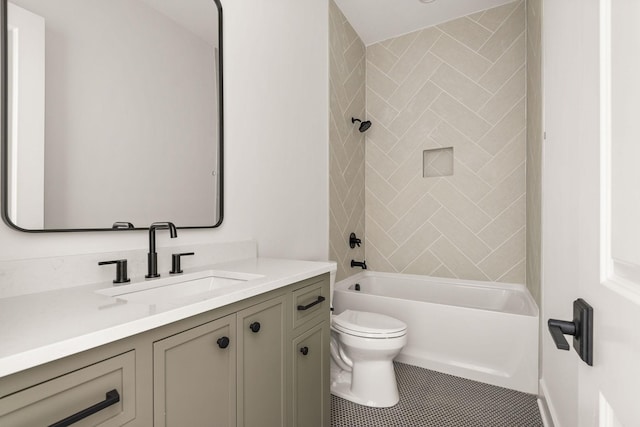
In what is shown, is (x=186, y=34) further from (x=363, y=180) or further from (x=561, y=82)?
(x=363, y=180)

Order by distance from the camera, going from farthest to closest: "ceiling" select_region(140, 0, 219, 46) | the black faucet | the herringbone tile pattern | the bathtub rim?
the herringbone tile pattern
the bathtub rim
"ceiling" select_region(140, 0, 219, 46)
the black faucet

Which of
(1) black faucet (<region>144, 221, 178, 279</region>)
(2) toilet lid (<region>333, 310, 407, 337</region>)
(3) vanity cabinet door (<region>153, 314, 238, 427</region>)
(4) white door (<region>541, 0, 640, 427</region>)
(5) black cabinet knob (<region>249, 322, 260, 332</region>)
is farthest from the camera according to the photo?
(2) toilet lid (<region>333, 310, 407, 337</region>)

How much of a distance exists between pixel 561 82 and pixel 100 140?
6.37ft

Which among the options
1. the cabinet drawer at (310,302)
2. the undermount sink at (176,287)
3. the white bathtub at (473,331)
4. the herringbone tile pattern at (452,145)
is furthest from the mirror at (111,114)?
the herringbone tile pattern at (452,145)

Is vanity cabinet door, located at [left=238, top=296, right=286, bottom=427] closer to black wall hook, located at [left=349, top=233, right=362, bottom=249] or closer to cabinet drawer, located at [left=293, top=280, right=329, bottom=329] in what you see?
cabinet drawer, located at [left=293, top=280, right=329, bottom=329]

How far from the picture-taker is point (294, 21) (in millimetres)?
2209

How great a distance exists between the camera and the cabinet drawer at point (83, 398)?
1.78ft

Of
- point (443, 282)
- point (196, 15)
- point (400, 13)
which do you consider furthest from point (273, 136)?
point (443, 282)

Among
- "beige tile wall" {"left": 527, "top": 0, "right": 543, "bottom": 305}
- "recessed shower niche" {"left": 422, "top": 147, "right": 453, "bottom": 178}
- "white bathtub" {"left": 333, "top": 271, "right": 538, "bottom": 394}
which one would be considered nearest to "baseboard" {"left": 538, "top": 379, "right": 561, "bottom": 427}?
"white bathtub" {"left": 333, "top": 271, "right": 538, "bottom": 394}

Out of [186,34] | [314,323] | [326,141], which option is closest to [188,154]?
[186,34]

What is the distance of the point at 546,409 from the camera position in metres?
1.77

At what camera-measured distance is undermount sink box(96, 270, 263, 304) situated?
104cm

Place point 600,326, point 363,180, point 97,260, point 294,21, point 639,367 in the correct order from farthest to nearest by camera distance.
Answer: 1. point 363,180
2. point 294,21
3. point 97,260
4. point 600,326
5. point 639,367

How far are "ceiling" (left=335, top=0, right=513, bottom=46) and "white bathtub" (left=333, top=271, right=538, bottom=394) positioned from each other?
244cm
